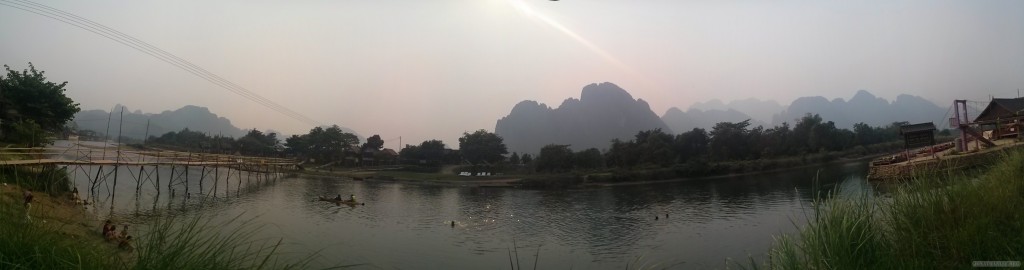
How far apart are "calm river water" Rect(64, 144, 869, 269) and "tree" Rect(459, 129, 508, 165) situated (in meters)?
20.8

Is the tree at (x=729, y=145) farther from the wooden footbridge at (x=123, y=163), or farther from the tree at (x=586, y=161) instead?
the wooden footbridge at (x=123, y=163)

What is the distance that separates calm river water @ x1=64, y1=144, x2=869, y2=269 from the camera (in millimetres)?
14430

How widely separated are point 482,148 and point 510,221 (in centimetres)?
3381

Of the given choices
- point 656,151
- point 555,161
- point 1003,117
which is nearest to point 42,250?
point 1003,117

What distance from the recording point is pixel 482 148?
55062 millimetres

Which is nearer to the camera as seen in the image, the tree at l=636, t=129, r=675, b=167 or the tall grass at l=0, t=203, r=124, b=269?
the tall grass at l=0, t=203, r=124, b=269

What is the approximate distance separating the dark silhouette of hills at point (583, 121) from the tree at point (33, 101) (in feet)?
312

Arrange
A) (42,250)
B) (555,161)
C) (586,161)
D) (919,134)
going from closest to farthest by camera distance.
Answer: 1. (42,250)
2. (919,134)
3. (555,161)
4. (586,161)

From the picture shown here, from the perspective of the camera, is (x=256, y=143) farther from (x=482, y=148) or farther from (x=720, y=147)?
(x=720, y=147)

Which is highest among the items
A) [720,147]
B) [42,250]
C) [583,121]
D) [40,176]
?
[583,121]

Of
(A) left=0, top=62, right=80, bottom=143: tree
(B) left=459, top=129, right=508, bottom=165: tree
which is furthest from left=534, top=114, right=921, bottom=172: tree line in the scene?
(A) left=0, top=62, right=80, bottom=143: tree

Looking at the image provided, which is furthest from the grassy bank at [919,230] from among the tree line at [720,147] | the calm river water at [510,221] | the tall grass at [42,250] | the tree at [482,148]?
the tree at [482,148]

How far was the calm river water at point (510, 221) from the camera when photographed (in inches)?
568

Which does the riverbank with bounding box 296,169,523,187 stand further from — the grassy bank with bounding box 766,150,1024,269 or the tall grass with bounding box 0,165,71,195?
the grassy bank with bounding box 766,150,1024,269
